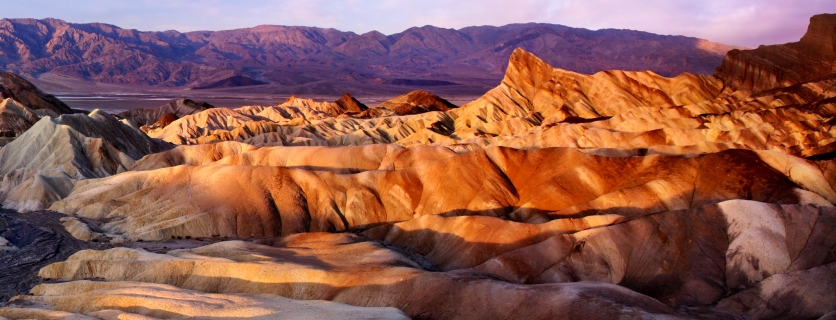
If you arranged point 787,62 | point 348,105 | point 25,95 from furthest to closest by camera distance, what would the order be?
point 348,105, point 25,95, point 787,62

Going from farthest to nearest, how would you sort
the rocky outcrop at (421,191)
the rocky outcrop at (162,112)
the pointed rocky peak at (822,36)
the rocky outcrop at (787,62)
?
1. the rocky outcrop at (162,112)
2. the pointed rocky peak at (822,36)
3. the rocky outcrop at (787,62)
4. the rocky outcrop at (421,191)

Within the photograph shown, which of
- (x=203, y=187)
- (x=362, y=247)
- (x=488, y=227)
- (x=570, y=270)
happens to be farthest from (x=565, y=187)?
(x=203, y=187)

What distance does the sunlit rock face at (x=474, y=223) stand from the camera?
2022cm

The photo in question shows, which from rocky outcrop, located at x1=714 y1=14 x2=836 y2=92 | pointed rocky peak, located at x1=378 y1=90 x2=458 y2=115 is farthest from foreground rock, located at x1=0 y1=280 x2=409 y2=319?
pointed rocky peak, located at x1=378 y1=90 x2=458 y2=115

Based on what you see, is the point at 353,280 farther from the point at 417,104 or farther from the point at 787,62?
the point at 417,104

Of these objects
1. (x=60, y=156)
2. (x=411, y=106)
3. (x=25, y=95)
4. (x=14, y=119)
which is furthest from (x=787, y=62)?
(x=25, y=95)

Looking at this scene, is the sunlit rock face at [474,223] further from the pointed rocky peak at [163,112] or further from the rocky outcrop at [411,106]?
the pointed rocky peak at [163,112]

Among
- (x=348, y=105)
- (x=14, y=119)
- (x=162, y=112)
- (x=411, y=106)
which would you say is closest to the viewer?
(x=14, y=119)

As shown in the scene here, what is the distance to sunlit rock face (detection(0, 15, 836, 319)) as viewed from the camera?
2022 centimetres

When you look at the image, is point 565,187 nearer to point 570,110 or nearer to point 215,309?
point 215,309

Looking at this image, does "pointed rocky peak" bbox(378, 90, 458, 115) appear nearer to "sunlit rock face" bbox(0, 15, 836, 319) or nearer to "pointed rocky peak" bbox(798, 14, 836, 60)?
"sunlit rock face" bbox(0, 15, 836, 319)

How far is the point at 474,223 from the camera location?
2869cm

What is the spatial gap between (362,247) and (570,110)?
48.0m

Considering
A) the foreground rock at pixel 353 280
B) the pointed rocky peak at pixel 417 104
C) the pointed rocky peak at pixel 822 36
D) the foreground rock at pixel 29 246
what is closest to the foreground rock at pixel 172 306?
the foreground rock at pixel 353 280
